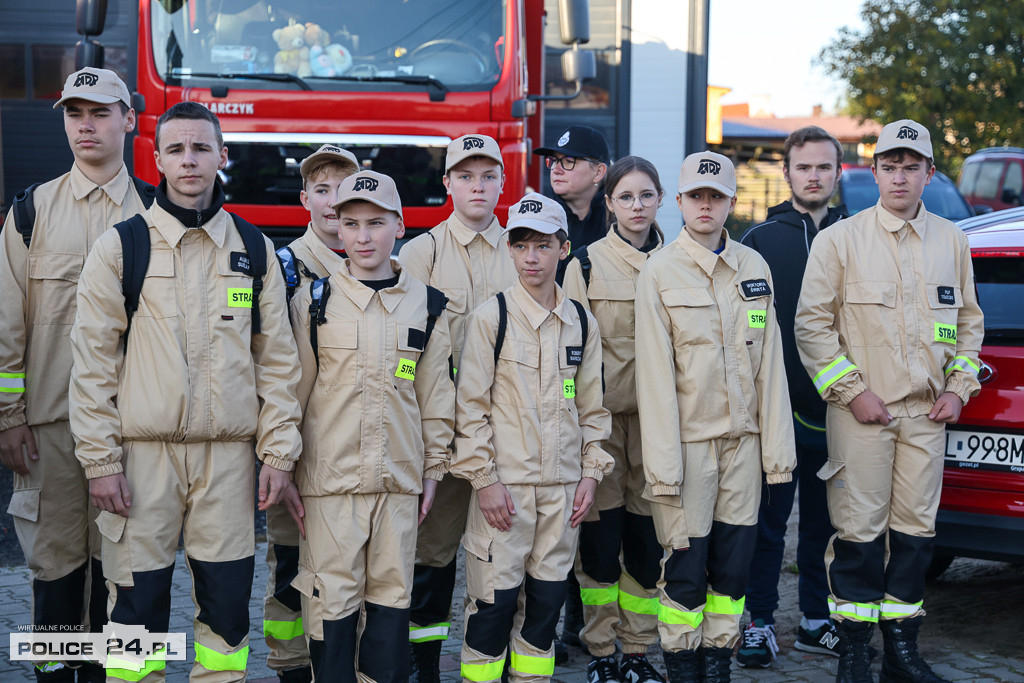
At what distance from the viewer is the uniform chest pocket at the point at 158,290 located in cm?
362

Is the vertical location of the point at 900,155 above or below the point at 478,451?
above

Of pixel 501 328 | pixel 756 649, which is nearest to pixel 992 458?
pixel 756 649

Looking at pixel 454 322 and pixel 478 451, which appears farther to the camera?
pixel 454 322

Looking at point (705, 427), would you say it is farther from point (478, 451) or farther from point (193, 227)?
point (193, 227)

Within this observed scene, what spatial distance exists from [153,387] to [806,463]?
9.83 feet

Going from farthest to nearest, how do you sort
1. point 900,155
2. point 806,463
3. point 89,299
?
point 806,463 < point 900,155 < point 89,299

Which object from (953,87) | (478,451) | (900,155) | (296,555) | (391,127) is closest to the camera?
(478,451)

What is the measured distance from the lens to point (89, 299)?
3.57 metres

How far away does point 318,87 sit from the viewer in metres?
7.03

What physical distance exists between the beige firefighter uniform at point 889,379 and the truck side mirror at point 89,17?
5.12 m

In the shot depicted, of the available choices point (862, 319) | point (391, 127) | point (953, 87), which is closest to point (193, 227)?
point (862, 319)

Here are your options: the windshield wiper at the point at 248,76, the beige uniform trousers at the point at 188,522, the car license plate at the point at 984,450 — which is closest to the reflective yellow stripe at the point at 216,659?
the beige uniform trousers at the point at 188,522

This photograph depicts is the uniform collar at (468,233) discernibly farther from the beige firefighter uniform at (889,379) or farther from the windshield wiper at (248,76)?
the windshield wiper at (248,76)

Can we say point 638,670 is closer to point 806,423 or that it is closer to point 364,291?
point 806,423
